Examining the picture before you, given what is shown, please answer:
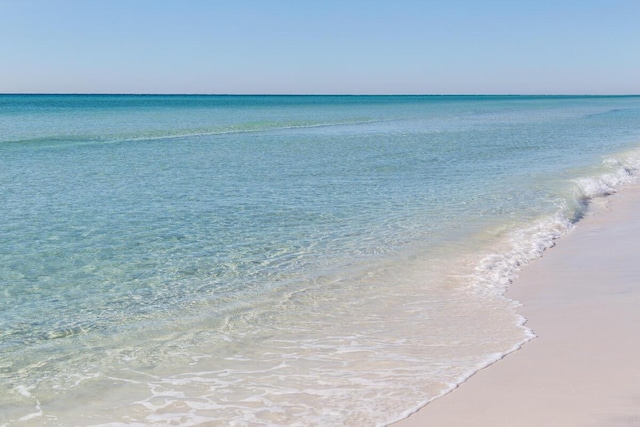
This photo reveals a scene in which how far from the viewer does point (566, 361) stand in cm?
575

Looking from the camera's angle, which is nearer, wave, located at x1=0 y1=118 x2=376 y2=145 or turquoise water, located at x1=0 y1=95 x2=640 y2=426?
turquoise water, located at x1=0 y1=95 x2=640 y2=426

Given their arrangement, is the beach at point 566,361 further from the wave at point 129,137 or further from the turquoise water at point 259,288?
the wave at point 129,137

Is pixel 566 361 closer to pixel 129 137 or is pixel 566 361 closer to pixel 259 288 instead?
pixel 259 288

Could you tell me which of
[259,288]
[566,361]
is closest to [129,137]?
[259,288]

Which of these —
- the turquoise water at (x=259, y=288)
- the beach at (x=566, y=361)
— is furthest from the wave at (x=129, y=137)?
the beach at (x=566, y=361)

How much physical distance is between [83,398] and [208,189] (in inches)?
429

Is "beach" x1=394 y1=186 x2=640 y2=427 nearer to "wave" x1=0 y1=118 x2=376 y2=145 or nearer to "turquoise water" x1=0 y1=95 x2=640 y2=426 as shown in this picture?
"turquoise water" x1=0 y1=95 x2=640 y2=426

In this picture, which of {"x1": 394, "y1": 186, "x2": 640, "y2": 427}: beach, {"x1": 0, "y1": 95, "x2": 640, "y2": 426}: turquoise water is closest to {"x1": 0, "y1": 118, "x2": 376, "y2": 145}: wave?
{"x1": 0, "y1": 95, "x2": 640, "y2": 426}: turquoise water

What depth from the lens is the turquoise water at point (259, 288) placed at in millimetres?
5359

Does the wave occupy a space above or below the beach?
above

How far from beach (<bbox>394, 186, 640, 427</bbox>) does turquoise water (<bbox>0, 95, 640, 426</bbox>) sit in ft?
0.81

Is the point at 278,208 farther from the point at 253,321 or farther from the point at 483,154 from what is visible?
the point at 483,154

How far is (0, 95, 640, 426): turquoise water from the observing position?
536 centimetres

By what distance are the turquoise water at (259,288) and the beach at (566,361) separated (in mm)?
246
